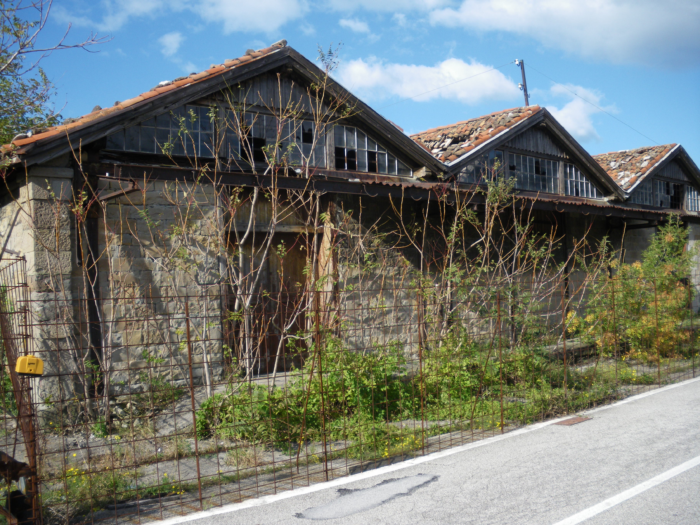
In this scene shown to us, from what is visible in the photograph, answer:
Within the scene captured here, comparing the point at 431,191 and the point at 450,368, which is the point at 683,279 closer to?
the point at 431,191

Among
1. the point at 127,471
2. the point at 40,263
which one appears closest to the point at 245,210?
the point at 40,263

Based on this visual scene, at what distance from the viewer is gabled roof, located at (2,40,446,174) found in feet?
21.9

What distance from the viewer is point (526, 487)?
4.61 m

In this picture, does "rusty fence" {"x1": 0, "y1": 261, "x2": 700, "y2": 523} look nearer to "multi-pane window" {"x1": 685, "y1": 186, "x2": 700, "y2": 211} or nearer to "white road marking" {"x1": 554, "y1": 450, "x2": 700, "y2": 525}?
"white road marking" {"x1": 554, "y1": 450, "x2": 700, "y2": 525}

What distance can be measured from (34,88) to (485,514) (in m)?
11.2

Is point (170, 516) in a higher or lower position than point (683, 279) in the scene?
lower

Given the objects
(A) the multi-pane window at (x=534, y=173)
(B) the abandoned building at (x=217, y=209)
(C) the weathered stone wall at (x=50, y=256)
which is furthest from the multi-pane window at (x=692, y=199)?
(C) the weathered stone wall at (x=50, y=256)

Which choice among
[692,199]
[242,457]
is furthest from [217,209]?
[692,199]

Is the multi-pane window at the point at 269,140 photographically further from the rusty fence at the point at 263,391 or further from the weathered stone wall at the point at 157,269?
the rusty fence at the point at 263,391

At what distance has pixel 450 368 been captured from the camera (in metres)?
7.17

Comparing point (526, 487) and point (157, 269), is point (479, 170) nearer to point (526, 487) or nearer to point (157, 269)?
point (157, 269)

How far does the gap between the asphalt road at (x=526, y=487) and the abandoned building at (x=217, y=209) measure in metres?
1.36

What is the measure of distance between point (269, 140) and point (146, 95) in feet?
6.20

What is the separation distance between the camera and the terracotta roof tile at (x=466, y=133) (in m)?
12.0
